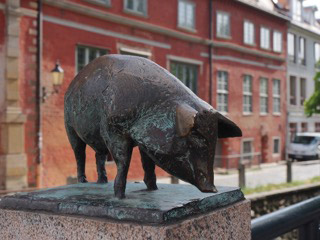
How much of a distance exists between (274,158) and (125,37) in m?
12.0

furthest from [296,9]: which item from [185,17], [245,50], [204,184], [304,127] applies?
[204,184]

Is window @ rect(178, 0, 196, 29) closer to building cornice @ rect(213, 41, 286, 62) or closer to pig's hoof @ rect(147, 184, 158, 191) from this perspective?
building cornice @ rect(213, 41, 286, 62)

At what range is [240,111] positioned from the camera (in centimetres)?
2105

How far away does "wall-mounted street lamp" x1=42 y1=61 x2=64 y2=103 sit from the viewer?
1228cm

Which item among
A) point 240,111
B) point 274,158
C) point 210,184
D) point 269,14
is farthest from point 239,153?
point 210,184

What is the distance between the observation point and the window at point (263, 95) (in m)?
23.1

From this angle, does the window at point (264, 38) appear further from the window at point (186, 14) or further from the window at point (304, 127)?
the window at point (304, 127)

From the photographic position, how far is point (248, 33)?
72.2ft

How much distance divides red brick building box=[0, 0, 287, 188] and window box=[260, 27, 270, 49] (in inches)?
4.9

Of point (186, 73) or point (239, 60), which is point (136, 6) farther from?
point (239, 60)

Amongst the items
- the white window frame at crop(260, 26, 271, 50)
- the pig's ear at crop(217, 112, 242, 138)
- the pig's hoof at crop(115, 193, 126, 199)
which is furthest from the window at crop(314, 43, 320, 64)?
the pig's hoof at crop(115, 193, 126, 199)

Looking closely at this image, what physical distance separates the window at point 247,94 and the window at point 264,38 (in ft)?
7.22

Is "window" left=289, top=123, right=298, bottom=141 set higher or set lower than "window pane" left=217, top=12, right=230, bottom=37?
lower

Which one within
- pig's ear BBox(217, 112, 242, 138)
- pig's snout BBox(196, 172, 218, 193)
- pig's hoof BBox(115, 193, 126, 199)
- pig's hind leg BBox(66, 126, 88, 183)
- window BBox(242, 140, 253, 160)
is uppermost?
pig's ear BBox(217, 112, 242, 138)
